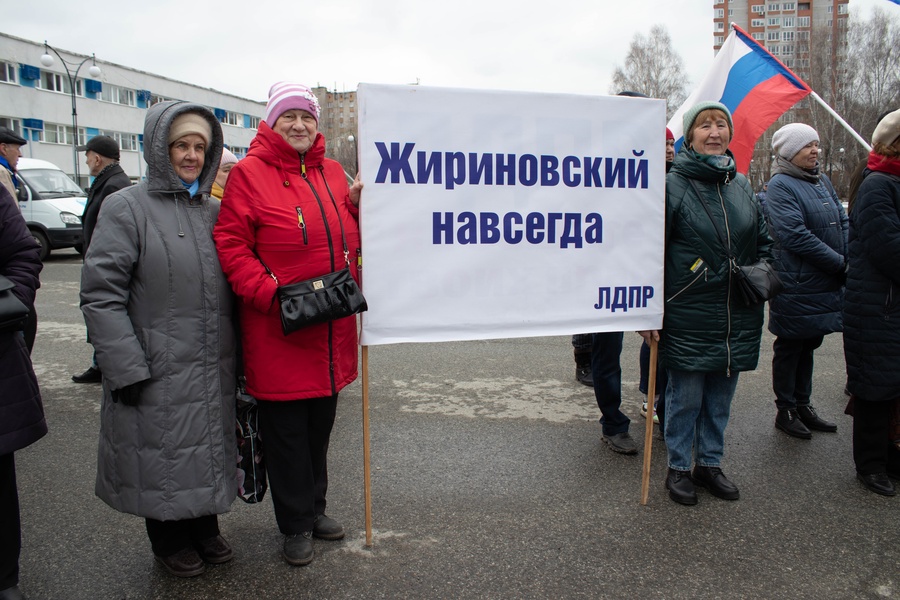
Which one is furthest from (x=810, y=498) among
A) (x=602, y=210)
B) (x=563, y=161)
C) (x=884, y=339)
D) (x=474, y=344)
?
(x=474, y=344)

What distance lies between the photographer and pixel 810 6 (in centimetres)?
9156

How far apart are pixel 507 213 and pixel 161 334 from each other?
161 cm

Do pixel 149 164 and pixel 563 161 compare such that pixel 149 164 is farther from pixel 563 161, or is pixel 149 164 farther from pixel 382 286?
pixel 563 161

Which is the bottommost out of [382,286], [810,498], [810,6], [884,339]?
[810,498]

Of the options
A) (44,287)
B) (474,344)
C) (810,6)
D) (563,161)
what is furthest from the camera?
(810,6)

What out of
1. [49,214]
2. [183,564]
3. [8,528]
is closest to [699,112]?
[183,564]

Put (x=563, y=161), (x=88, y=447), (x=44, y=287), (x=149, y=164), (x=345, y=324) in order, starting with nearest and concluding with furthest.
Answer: (x=149, y=164), (x=345, y=324), (x=563, y=161), (x=88, y=447), (x=44, y=287)

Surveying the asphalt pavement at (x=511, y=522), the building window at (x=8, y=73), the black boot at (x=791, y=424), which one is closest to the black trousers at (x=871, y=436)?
the asphalt pavement at (x=511, y=522)

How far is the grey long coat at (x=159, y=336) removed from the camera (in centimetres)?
252

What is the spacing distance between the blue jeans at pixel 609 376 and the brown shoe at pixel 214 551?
2.34 meters

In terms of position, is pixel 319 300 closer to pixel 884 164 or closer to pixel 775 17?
pixel 884 164

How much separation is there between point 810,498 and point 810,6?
10890 centimetres

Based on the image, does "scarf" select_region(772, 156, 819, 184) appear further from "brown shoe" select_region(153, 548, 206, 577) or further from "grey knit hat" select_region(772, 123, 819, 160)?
"brown shoe" select_region(153, 548, 206, 577)

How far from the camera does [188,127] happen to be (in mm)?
2676
